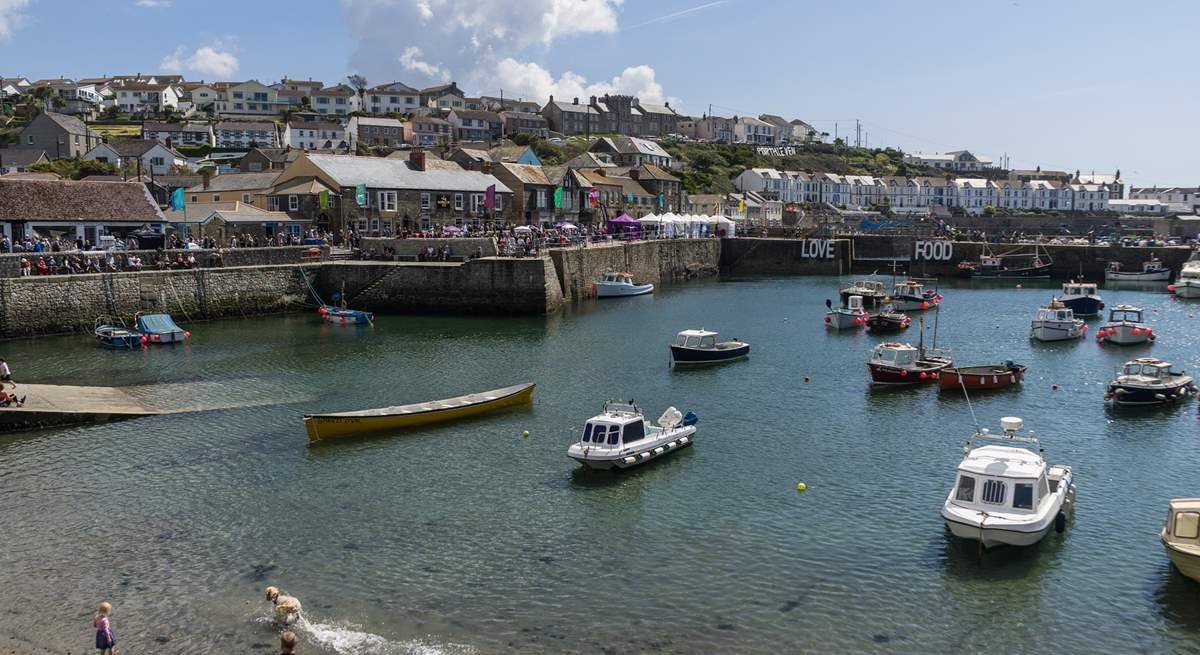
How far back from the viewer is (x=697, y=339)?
4616 centimetres

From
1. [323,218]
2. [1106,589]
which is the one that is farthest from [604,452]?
[323,218]

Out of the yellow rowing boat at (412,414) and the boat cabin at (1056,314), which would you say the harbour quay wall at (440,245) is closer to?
the yellow rowing boat at (412,414)

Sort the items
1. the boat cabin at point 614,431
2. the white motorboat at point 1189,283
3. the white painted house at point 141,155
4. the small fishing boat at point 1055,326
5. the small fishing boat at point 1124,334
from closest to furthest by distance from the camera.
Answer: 1. the boat cabin at point 614,431
2. the small fishing boat at point 1124,334
3. the small fishing boat at point 1055,326
4. the white motorboat at point 1189,283
5. the white painted house at point 141,155

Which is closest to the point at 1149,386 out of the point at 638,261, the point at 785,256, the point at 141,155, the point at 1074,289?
the point at 1074,289

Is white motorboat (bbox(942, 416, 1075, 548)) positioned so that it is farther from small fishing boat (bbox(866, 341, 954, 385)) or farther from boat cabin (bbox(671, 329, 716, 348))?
boat cabin (bbox(671, 329, 716, 348))

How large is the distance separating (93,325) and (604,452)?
35976 mm

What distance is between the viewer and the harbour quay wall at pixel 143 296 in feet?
162

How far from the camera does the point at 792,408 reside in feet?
121

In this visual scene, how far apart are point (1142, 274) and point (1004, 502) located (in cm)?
7545

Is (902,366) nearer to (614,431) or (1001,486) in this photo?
(614,431)

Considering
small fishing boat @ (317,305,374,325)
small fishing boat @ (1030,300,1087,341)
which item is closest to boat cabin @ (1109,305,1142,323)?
small fishing boat @ (1030,300,1087,341)

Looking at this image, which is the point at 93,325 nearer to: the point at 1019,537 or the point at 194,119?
the point at 1019,537

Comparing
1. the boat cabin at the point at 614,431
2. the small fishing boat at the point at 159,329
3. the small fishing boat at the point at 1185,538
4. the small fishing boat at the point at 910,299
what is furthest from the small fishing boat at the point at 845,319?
the small fishing boat at the point at 1185,538

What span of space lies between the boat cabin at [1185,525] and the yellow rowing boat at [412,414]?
71.6 ft
